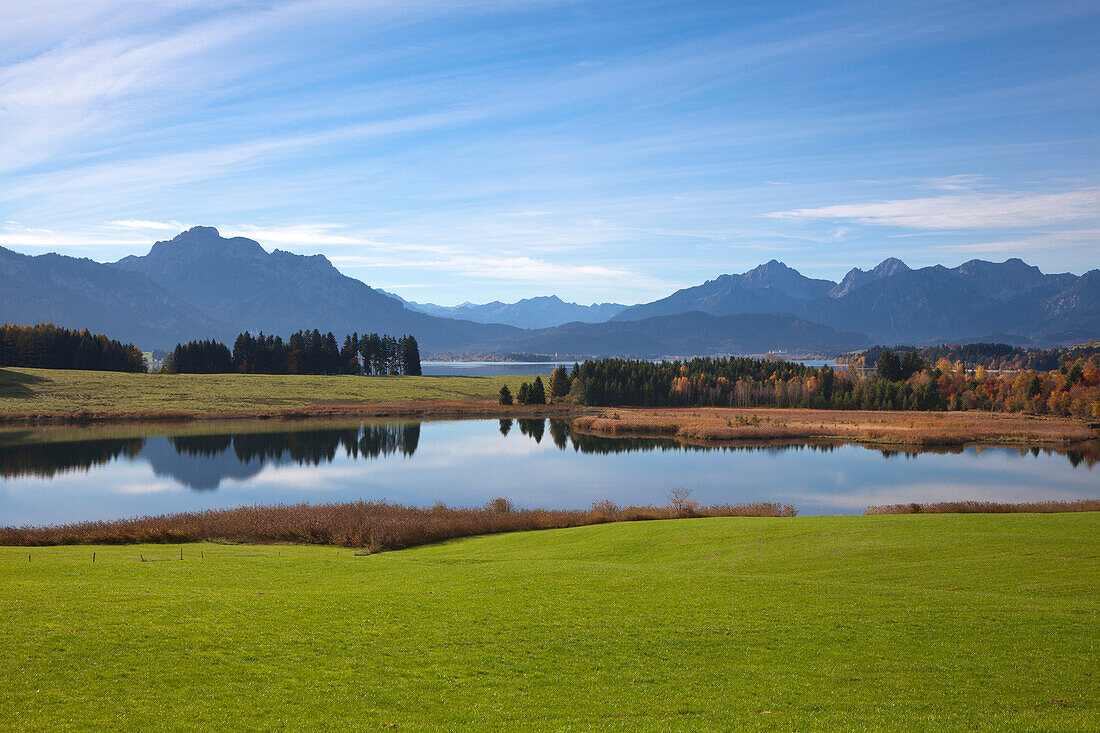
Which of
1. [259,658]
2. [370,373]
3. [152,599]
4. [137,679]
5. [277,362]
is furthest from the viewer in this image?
[370,373]

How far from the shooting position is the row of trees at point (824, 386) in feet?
356

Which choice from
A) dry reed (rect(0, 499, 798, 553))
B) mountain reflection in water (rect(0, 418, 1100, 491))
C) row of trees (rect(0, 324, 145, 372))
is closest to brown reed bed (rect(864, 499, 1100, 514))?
dry reed (rect(0, 499, 798, 553))

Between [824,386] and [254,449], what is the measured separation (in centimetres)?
9673

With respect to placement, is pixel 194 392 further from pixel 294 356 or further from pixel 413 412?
pixel 294 356

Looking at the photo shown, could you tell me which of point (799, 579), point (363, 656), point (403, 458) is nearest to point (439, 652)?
point (363, 656)

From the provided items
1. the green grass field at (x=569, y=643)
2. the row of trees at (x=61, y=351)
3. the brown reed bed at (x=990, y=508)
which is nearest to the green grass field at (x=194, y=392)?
the row of trees at (x=61, y=351)

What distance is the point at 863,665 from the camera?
12539mm

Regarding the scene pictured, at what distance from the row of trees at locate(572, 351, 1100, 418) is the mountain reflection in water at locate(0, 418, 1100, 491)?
3442cm

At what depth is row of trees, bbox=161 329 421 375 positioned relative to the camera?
134 m

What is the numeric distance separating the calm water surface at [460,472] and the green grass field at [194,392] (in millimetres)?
14678

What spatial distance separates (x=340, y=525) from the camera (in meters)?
31.1

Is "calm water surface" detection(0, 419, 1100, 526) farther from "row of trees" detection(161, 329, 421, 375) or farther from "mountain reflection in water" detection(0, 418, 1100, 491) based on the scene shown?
"row of trees" detection(161, 329, 421, 375)

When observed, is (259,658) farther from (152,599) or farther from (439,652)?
(152,599)

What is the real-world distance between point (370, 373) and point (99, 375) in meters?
56.7
